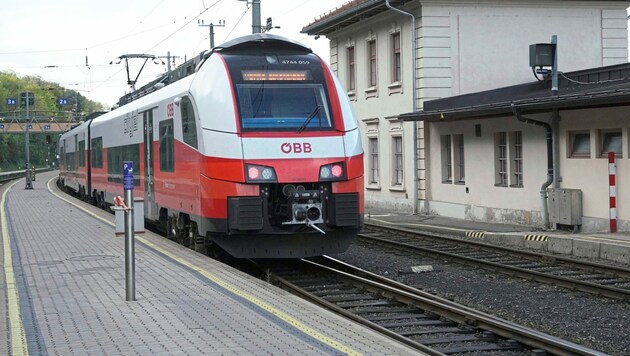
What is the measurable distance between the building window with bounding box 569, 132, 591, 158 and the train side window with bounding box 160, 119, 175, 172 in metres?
9.26

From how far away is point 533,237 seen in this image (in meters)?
17.9

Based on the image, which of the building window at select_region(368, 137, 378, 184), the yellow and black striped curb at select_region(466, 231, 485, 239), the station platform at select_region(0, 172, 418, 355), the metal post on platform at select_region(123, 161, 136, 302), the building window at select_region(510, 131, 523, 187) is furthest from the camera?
the building window at select_region(368, 137, 378, 184)

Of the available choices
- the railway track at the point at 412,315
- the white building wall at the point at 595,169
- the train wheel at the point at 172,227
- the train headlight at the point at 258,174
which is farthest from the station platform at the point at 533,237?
the train wheel at the point at 172,227

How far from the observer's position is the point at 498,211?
23656mm

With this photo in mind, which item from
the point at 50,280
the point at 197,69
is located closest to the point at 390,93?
the point at 197,69

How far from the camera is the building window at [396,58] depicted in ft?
95.6

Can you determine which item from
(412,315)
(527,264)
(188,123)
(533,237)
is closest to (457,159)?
(533,237)

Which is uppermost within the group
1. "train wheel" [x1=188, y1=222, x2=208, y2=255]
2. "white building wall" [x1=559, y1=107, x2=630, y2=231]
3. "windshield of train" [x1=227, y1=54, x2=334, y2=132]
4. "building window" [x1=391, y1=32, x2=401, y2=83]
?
"building window" [x1=391, y1=32, x2=401, y2=83]

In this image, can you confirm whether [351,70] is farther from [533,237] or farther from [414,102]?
[533,237]

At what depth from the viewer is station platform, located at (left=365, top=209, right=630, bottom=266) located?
15703 mm

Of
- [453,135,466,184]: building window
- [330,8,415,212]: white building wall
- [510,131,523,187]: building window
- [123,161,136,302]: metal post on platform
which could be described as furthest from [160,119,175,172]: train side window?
[330,8,415,212]: white building wall

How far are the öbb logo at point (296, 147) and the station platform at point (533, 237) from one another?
19.2 ft

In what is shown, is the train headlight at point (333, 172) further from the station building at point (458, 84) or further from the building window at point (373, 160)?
the building window at point (373, 160)

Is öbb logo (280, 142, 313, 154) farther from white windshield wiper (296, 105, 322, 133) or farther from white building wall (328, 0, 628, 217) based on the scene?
white building wall (328, 0, 628, 217)
